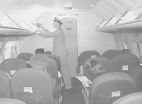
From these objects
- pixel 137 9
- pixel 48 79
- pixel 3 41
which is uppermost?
pixel 137 9

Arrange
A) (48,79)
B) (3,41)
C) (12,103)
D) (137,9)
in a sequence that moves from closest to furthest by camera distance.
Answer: (12,103)
(48,79)
(137,9)
(3,41)

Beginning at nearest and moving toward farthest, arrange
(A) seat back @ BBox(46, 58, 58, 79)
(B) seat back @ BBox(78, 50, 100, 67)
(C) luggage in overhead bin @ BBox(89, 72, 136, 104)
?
1. (C) luggage in overhead bin @ BBox(89, 72, 136, 104)
2. (A) seat back @ BBox(46, 58, 58, 79)
3. (B) seat back @ BBox(78, 50, 100, 67)

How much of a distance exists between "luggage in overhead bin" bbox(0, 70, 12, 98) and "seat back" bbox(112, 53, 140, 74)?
2212mm

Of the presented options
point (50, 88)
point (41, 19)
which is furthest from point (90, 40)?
point (50, 88)

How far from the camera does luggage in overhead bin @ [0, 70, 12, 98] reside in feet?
8.72

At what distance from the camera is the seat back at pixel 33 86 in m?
2.66

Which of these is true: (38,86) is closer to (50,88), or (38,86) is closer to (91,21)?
(50,88)

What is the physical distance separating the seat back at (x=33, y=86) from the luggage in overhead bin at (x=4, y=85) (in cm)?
6

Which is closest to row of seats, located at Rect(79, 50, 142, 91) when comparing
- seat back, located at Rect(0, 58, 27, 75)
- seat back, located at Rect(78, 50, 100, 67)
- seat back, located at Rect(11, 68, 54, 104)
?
seat back, located at Rect(0, 58, 27, 75)

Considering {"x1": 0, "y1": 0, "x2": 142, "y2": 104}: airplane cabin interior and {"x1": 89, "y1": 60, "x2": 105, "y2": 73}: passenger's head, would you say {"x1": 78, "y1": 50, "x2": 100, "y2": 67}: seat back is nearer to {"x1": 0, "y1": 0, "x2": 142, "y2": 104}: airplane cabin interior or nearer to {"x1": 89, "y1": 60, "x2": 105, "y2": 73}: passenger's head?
{"x1": 0, "y1": 0, "x2": 142, "y2": 104}: airplane cabin interior

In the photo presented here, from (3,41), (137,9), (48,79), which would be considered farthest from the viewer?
(3,41)

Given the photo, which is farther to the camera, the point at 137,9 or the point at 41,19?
the point at 41,19

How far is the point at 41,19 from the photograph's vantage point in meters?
7.31

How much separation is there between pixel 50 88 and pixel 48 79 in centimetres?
15
